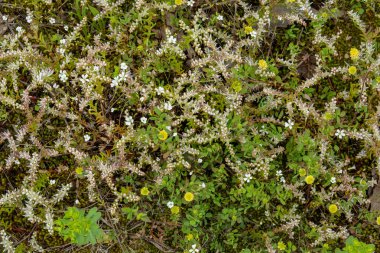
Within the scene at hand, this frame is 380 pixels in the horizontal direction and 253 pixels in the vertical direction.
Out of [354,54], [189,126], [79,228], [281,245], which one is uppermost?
[354,54]

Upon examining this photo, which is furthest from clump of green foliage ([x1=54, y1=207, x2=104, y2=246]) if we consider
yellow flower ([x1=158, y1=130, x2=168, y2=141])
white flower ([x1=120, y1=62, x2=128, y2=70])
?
white flower ([x1=120, y1=62, x2=128, y2=70])

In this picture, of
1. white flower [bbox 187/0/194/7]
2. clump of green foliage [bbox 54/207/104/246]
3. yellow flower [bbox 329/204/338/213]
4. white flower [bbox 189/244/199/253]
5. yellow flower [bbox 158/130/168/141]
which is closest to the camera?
clump of green foliage [bbox 54/207/104/246]

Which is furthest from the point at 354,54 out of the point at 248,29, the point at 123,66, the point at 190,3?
the point at 123,66

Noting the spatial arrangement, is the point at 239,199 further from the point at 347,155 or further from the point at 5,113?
the point at 5,113

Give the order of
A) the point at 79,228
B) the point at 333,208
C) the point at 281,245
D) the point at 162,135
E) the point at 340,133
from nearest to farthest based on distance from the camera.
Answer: the point at 79,228, the point at 162,135, the point at 281,245, the point at 333,208, the point at 340,133

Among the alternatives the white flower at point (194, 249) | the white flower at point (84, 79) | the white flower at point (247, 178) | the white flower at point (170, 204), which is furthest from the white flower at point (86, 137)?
the white flower at point (247, 178)

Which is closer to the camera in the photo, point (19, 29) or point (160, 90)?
point (160, 90)

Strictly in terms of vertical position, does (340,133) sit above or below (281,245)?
above

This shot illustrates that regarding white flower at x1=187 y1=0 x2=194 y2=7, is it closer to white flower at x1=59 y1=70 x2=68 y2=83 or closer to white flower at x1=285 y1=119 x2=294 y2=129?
white flower at x1=59 y1=70 x2=68 y2=83

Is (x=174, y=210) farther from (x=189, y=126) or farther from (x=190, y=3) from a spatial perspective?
(x=190, y=3)
